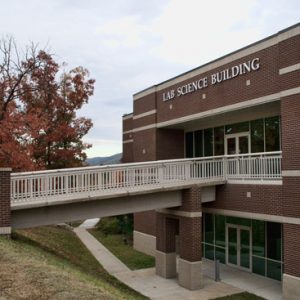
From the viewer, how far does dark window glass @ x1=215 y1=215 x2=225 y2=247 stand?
20.5m

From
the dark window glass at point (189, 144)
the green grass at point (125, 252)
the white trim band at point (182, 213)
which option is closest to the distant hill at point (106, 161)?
the green grass at point (125, 252)

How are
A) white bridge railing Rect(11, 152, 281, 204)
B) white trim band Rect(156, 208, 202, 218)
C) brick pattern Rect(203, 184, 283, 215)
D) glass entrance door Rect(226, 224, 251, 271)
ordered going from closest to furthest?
white bridge railing Rect(11, 152, 281, 204) → brick pattern Rect(203, 184, 283, 215) → white trim band Rect(156, 208, 202, 218) → glass entrance door Rect(226, 224, 251, 271)

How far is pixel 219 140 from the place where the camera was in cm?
2080

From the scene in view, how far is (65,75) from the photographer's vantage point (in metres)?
29.8

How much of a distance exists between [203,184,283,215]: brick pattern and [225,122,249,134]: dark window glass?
11.0 ft

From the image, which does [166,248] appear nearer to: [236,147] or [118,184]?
[118,184]

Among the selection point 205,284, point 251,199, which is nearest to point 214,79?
point 251,199

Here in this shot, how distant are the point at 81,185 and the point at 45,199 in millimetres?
1353

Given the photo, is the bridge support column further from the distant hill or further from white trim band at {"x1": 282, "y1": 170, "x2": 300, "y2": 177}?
the distant hill

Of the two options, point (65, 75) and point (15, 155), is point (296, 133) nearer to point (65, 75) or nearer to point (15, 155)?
point (15, 155)

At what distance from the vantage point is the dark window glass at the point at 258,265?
17938mm

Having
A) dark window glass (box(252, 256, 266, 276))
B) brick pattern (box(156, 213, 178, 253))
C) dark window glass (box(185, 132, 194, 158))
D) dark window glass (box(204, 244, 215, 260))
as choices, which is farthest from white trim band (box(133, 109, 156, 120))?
dark window glass (box(252, 256, 266, 276))

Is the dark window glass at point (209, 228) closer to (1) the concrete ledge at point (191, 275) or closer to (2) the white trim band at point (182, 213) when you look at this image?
(2) the white trim band at point (182, 213)

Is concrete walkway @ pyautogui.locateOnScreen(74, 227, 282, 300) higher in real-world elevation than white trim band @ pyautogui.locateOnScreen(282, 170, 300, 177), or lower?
lower
